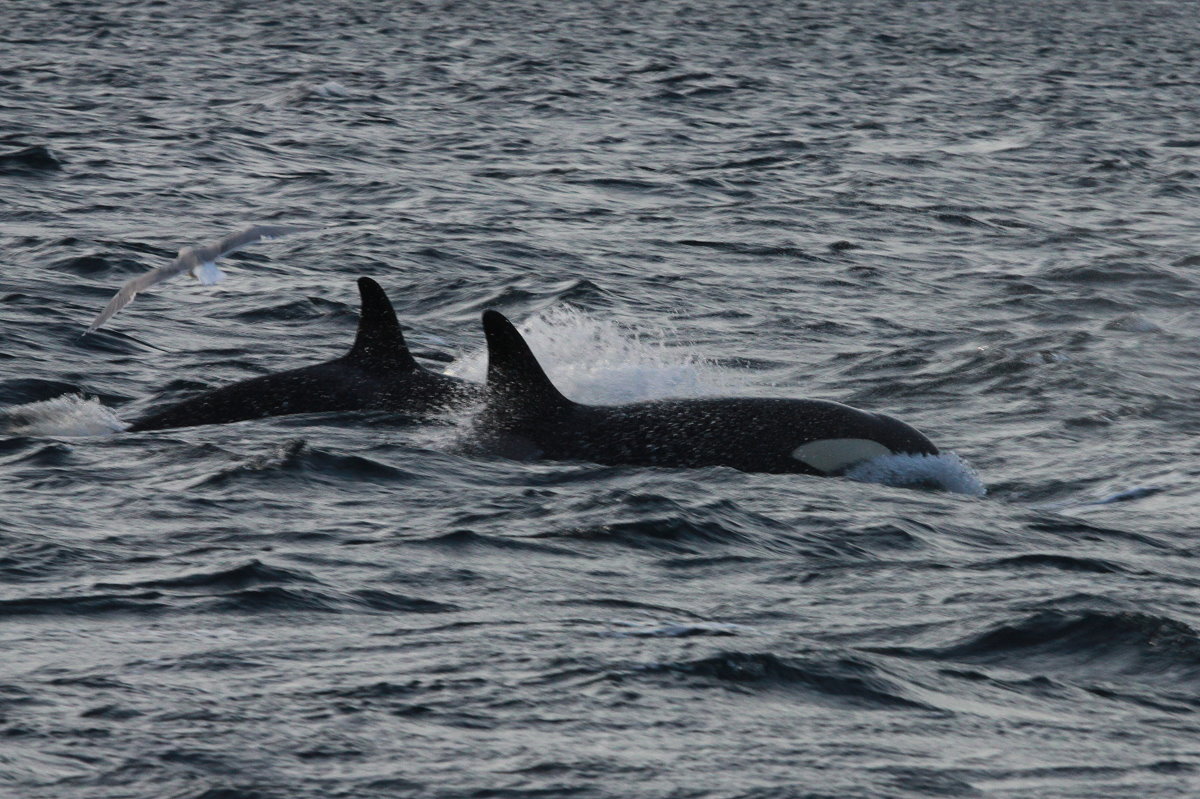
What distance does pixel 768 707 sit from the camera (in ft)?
22.3

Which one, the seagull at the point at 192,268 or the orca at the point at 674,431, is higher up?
the seagull at the point at 192,268

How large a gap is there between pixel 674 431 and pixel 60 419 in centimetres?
409

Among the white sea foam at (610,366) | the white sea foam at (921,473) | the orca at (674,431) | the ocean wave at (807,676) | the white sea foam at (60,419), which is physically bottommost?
the white sea foam at (610,366)

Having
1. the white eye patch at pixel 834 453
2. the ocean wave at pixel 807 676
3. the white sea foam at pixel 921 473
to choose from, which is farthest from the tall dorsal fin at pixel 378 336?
the ocean wave at pixel 807 676

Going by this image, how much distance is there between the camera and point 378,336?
11375 millimetres

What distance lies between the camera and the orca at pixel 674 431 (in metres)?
10.7

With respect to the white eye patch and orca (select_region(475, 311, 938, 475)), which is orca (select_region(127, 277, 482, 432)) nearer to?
orca (select_region(475, 311, 938, 475))

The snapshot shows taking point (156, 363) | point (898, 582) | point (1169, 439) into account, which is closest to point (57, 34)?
point (156, 363)

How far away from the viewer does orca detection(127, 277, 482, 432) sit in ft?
37.2

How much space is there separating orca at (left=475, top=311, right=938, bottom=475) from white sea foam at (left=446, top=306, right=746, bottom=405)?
5.93 ft

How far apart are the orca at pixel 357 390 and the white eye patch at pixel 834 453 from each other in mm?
2100

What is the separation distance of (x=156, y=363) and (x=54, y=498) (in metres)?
4.67

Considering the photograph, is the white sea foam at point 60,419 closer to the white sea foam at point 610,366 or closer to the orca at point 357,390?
the orca at point 357,390

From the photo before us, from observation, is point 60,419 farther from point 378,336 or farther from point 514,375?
→ point 514,375
